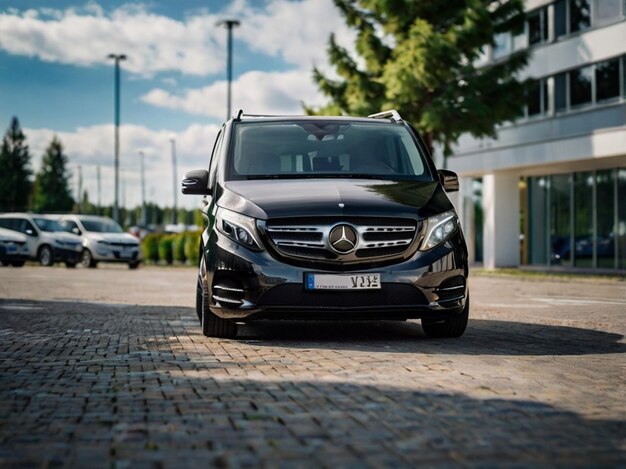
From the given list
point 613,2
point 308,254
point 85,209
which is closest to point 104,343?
point 308,254

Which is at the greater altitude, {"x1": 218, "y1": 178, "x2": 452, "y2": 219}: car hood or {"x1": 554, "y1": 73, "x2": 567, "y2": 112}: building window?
{"x1": 554, "y1": 73, "x2": 567, "y2": 112}: building window

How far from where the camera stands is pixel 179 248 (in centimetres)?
3509

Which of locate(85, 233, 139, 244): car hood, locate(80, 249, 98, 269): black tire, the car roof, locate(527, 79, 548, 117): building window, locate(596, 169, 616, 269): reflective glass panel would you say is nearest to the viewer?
the car roof

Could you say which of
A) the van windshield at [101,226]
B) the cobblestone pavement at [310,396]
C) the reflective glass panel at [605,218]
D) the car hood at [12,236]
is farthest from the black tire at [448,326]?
the car hood at [12,236]

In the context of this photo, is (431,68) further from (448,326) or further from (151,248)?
(448,326)

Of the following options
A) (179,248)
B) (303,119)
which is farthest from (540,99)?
(303,119)

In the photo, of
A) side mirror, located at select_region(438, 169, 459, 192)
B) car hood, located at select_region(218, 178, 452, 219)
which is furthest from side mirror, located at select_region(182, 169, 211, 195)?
side mirror, located at select_region(438, 169, 459, 192)

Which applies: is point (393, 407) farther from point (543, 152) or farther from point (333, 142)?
point (543, 152)

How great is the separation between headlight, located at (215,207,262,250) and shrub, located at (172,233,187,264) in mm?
27451

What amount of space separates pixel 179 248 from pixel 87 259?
519cm

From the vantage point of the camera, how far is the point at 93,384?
5.51 metres

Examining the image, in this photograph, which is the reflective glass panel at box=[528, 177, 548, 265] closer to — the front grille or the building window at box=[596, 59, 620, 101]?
the building window at box=[596, 59, 620, 101]

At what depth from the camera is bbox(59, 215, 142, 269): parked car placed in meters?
29.9

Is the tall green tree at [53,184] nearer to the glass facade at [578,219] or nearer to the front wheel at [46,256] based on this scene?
the front wheel at [46,256]
